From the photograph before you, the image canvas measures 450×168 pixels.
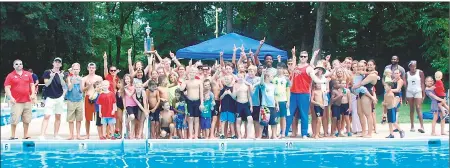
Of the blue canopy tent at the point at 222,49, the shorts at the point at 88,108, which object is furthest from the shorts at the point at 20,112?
the blue canopy tent at the point at 222,49

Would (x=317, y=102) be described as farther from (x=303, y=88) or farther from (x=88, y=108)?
(x=88, y=108)

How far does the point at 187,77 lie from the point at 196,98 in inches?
13.9

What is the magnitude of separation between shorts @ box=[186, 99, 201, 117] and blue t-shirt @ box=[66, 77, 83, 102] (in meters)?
1.64

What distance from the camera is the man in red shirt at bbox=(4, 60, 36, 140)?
8.95 m

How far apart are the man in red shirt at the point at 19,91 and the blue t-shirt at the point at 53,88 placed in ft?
0.72

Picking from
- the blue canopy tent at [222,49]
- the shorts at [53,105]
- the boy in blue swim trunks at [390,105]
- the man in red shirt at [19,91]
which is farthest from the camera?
the blue canopy tent at [222,49]

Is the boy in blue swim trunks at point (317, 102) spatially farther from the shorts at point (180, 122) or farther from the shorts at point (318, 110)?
the shorts at point (180, 122)

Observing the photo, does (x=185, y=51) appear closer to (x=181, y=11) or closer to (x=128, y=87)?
(x=128, y=87)

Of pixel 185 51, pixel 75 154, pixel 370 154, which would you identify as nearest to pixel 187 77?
pixel 75 154

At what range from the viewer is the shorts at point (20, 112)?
903 centimetres

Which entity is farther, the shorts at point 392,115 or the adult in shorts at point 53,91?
the shorts at point 392,115

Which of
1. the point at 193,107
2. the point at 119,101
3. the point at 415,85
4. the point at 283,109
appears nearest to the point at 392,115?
the point at 415,85

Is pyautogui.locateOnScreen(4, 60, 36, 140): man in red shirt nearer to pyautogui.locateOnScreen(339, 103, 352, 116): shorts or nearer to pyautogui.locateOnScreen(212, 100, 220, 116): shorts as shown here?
pyautogui.locateOnScreen(212, 100, 220, 116): shorts

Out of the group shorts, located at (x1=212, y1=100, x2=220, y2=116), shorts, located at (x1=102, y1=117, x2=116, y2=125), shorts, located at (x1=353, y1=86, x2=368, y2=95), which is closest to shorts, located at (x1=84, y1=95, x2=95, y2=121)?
shorts, located at (x1=102, y1=117, x2=116, y2=125)
